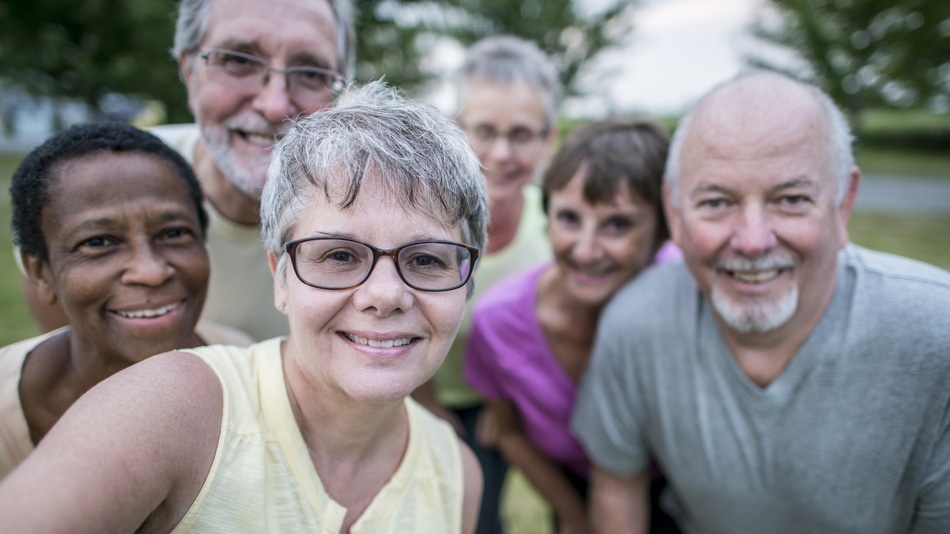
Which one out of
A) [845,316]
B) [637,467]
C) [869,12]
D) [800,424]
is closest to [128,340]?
[637,467]

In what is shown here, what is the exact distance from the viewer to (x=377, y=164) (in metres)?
1.58

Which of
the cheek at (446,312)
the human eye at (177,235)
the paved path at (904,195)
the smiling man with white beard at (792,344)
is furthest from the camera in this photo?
the paved path at (904,195)

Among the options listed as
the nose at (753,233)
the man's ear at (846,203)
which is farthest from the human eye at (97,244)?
the man's ear at (846,203)

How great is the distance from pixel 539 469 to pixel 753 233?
168 centimetres

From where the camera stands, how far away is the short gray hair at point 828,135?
2.23 meters

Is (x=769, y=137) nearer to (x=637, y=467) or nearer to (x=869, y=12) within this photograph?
(x=637, y=467)

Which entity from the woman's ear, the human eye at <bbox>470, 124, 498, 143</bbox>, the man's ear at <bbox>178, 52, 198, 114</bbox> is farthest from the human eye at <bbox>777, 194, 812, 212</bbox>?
the man's ear at <bbox>178, 52, 198, 114</bbox>

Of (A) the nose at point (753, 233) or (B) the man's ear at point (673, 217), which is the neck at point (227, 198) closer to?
(B) the man's ear at point (673, 217)

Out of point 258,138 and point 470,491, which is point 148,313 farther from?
point 470,491

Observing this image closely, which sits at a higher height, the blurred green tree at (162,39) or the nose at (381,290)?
the blurred green tree at (162,39)

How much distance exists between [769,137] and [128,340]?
83.7 inches

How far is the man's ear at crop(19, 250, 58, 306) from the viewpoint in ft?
6.24

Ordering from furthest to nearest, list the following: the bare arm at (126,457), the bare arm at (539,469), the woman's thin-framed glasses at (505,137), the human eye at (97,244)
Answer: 1. the woman's thin-framed glasses at (505,137)
2. the bare arm at (539,469)
3. the human eye at (97,244)
4. the bare arm at (126,457)

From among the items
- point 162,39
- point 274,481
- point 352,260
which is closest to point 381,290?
point 352,260
